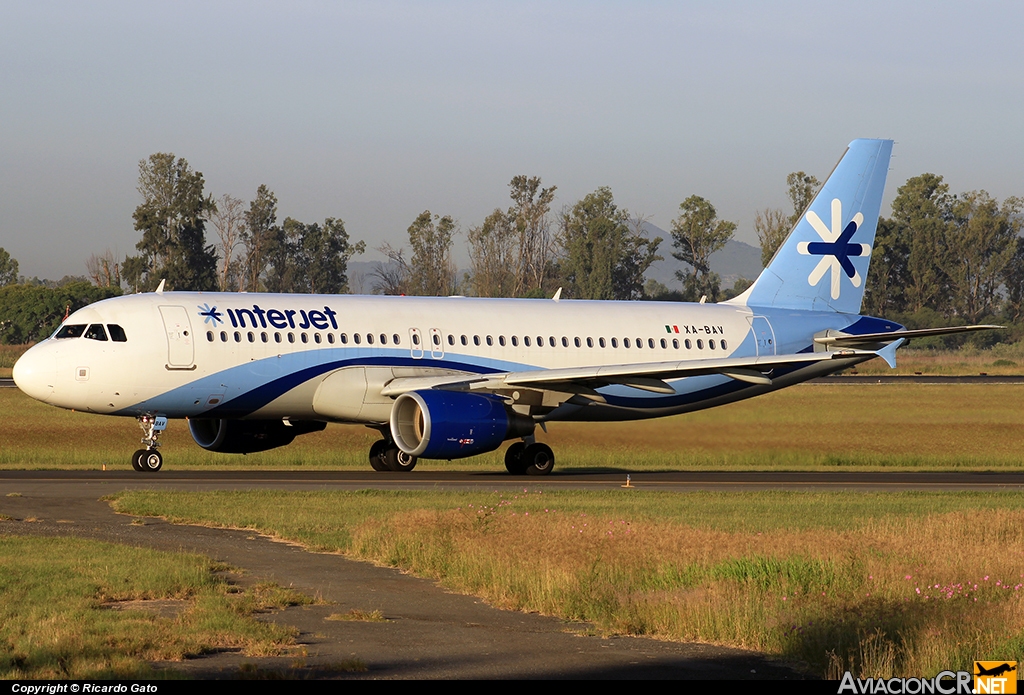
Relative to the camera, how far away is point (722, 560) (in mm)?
15602

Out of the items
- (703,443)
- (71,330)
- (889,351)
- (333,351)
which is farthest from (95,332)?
(889,351)

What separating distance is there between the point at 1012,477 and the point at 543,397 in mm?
11755

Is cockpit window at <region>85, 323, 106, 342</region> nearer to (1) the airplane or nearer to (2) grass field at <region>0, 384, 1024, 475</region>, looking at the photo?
(1) the airplane

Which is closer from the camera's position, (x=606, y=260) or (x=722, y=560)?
(x=722, y=560)

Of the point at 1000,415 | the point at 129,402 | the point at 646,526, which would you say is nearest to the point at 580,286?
the point at 1000,415

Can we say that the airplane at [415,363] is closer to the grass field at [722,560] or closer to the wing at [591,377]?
the wing at [591,377]

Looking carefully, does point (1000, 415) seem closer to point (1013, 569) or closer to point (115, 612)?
point (1013, 569)

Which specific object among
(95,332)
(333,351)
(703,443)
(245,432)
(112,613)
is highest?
(95,332)

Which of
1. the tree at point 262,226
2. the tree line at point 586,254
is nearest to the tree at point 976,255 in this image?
the tree line at point 586,254

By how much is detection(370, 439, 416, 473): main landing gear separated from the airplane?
0.05 meters

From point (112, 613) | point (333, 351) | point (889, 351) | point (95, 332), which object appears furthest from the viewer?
point (889, 351)

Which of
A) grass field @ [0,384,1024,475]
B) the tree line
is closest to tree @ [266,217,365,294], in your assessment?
the tree line

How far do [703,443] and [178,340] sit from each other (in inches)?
525

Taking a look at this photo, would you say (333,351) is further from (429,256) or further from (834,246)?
(429,256)
